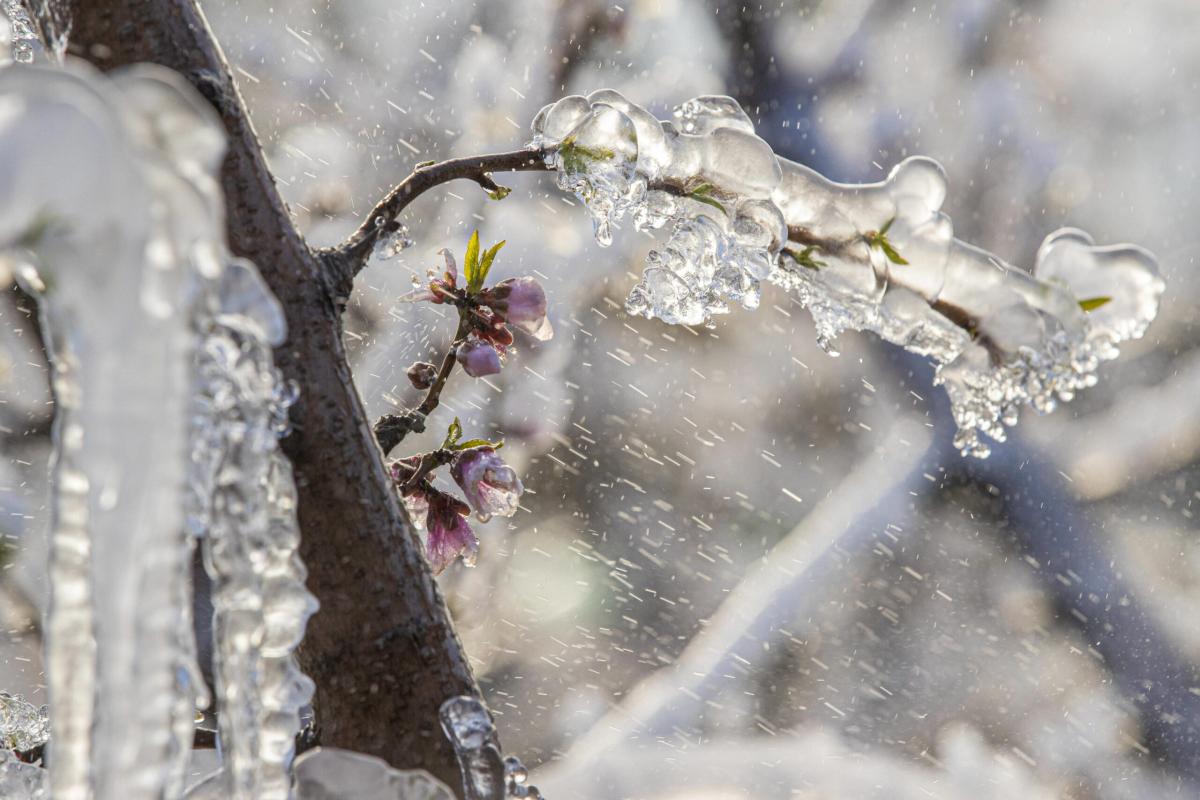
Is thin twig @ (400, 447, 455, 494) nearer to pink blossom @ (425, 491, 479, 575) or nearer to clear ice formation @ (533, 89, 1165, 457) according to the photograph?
pink blossom @ (425, 491, 479, 575)

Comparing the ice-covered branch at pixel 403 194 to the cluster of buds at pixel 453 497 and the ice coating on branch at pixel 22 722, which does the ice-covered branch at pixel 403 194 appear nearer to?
the cluster of buds at pixel 453 497

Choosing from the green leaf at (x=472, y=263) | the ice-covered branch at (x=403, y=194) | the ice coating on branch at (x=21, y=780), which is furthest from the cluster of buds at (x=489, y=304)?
the ice coating on branch at (x=21, y=780)

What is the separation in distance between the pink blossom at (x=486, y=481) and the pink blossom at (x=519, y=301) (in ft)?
0.36

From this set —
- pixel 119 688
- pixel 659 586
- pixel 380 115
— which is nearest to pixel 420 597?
pixel 119 688

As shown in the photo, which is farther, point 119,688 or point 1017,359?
point 1017,359

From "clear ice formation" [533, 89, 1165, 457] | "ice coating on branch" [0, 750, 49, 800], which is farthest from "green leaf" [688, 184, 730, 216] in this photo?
"ice coating on branch" [0, 750, 49, 800]

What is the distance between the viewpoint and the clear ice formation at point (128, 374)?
218 mm

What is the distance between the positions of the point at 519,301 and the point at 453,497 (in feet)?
0.55

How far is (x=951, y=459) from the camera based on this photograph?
308cm

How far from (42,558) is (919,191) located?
2.33 m

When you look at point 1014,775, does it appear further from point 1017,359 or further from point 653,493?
point 1017,359

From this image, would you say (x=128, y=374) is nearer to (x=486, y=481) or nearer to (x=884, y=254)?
(x=884, y=254)

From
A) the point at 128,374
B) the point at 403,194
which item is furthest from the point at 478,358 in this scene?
the point at 128,374

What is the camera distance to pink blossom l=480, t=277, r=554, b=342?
0.80 meters
